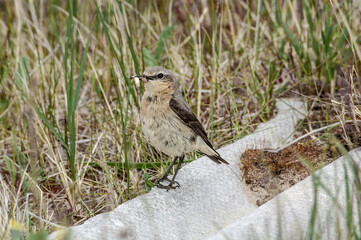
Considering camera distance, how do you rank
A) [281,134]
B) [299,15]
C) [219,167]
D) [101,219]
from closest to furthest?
[101,219]
[219,167]
[281,134]
[299,15]

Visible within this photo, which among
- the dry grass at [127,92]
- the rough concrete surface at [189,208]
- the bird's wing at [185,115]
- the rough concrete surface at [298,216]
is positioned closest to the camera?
the rough concrete surface at [298,216]

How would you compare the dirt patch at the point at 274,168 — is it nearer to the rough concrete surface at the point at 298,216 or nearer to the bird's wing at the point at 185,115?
the bird's wing at the point at 185,115

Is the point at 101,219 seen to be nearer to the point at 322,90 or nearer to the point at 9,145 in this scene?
the point at 9,145

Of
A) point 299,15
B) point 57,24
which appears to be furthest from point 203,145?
point 57,24

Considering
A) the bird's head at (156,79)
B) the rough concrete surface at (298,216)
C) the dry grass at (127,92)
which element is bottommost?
the dry grass at (127,92)

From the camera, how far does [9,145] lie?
4859 millimetres

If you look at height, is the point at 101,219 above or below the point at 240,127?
above

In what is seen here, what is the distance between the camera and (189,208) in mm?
3279

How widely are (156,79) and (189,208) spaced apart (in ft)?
3.23

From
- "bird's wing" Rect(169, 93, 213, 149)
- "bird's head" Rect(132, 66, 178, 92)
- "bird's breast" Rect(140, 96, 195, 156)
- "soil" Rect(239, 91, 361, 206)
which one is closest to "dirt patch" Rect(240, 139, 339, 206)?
"soil" Rect(239, 91, 361, 206)

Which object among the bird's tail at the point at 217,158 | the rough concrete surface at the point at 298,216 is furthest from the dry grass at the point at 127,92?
the rough concrete surface at the point at 298,216

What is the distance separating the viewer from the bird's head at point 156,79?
12.4 feet

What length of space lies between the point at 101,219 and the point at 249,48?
291 cm

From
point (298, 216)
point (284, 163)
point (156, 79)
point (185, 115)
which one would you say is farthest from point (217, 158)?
point (298, 216)
